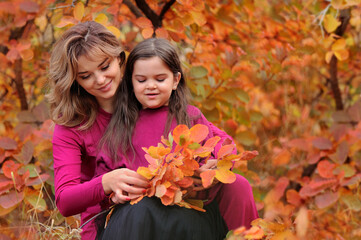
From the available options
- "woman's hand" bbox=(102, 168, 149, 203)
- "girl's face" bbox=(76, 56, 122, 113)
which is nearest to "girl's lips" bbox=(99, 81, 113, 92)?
"girl's face" bbox=(76, 56, 122, 113)

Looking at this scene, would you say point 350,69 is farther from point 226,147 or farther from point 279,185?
point 226,147

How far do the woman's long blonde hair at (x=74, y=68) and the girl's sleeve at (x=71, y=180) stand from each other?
58 mm

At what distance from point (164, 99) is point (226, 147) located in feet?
1.30

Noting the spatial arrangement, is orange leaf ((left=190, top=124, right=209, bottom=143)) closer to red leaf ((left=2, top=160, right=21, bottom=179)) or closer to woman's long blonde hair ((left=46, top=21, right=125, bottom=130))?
woman's long blonde hair ((left=46, top=21, right=125, bottom=130))

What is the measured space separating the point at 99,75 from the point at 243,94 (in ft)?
3.54

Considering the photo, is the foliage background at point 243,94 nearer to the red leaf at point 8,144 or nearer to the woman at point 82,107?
the red leaf at point 8,144

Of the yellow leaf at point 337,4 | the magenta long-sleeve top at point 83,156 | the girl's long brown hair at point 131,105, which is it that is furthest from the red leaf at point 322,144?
the girl's long brown hair at point 131,105

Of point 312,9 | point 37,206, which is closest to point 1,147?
point 37,206

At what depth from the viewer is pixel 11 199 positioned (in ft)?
7.22

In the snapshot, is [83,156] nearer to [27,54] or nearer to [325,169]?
[27,54]

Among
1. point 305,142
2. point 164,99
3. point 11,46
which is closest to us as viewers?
point 164,99

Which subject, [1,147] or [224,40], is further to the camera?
[224,40]

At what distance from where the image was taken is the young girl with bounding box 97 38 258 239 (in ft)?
5.53

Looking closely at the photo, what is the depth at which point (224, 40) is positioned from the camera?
3244 millimetres
